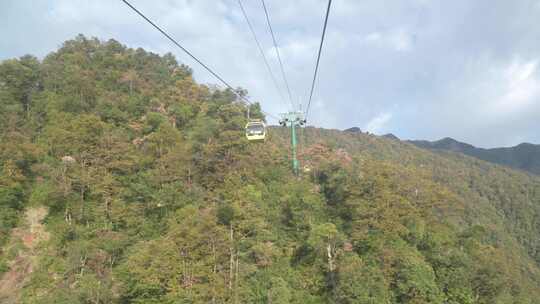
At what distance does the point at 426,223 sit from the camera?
32.1 metres

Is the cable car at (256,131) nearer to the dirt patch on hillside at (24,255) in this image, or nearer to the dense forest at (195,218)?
the dense forest at (195,218)

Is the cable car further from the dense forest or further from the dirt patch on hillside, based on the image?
the dirt patch on hillside

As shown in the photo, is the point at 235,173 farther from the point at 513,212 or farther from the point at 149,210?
the point at 513,212

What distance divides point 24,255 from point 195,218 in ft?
45.5

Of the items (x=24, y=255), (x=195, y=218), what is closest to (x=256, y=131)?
(x=195, y=218)

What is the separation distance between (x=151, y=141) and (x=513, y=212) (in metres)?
117

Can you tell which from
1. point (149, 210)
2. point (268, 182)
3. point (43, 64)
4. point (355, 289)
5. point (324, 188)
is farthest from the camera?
point (43, 64)

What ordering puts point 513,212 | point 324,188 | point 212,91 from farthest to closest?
1. point 513,212
2. point 212,91
3. point 324,188

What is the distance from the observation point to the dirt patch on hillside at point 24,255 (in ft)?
80.3

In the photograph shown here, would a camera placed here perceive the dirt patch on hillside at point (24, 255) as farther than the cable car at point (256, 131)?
Yes

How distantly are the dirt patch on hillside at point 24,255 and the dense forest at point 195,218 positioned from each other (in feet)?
0.33

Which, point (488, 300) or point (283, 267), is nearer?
point (283, 267)

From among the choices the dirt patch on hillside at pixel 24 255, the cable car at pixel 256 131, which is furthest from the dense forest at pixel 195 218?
the cable car at pixel 256 131

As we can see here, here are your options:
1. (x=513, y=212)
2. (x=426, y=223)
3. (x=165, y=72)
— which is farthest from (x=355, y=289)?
(x=513, y=212)
